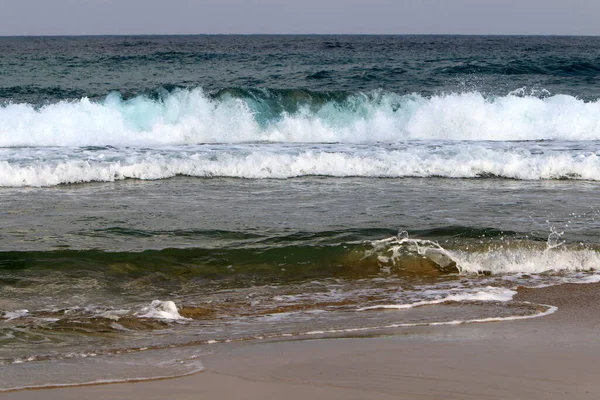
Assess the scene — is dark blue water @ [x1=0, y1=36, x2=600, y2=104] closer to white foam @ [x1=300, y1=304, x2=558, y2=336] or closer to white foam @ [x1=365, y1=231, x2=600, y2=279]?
white foam @ [x1=365, y1=231, x2=600, y2=279]

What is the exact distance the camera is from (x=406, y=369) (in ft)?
15.7

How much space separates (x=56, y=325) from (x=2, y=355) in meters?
0.71

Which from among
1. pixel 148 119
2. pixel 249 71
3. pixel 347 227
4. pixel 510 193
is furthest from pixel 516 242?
pixel 249 71

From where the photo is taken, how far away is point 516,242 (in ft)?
27.1

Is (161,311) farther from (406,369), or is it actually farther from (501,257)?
(501,257)

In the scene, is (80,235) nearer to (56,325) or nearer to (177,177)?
(56,325)

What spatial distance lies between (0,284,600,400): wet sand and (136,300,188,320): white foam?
97cm

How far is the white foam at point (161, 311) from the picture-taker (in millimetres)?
6105

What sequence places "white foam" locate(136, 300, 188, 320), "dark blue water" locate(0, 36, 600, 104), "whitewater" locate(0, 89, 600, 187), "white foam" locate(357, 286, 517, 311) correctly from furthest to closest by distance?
1. "dark blue water" locate(0, 36, 600, 104)
2. "whitewater" locate(0, 89, 600, 187)
3. "white foam" locate(357, 286, 517, 311)
4. "white foam" locate(136, 300, 188, 320)

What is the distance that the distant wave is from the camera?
17484 mm

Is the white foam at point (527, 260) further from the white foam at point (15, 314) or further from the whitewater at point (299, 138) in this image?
the whitewater at point (299, 138)

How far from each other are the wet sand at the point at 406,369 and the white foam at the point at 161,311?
0.97 metres

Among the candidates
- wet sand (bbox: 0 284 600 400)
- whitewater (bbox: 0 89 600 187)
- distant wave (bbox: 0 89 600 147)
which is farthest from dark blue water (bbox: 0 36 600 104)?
wet sand (bbox: 0 284 600 400)

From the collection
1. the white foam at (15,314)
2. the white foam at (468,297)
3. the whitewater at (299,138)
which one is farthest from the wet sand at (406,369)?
the whitewater at (299,138)
